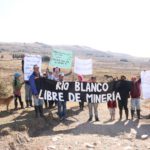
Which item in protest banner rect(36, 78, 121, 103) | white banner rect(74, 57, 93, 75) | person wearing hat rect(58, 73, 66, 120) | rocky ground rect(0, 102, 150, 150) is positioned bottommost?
rocky ground rect(0, 102, 150, 150)

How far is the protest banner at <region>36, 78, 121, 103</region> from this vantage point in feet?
51.7

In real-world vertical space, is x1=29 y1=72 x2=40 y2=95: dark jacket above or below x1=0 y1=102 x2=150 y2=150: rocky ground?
above

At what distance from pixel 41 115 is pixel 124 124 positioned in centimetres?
327

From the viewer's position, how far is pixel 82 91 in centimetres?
1595

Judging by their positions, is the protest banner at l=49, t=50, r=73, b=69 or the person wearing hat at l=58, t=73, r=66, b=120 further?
the protest banner at l=49, t=50, r=73, b=69

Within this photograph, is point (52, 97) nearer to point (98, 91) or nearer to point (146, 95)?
point (98, 91)

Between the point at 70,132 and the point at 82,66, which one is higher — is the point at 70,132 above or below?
below

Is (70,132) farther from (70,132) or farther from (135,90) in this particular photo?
(135,90)

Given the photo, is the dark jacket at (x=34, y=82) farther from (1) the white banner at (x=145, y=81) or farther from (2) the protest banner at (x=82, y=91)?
(1) the white banner at (x=145, y=81)

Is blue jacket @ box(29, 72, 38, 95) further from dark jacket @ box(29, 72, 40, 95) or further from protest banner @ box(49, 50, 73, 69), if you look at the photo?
protest banner @ box(49, 50, 73, 69)

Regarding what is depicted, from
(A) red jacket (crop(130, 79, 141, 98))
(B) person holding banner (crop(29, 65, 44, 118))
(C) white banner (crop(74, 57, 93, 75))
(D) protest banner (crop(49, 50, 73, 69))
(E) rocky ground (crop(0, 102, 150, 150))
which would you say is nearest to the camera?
(E) rocky ground (crop(0, 102, 150, 150))

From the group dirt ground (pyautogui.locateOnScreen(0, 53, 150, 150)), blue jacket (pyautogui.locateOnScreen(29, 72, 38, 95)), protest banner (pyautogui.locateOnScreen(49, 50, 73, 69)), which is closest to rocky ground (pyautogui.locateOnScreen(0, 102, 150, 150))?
dirt ground (pyautogui.locateOnScreen(0, 53, 150, 150))

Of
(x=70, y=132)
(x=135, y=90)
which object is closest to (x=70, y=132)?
(x=70, y=132)

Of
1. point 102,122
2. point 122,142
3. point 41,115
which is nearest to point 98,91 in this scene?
point 102,122
